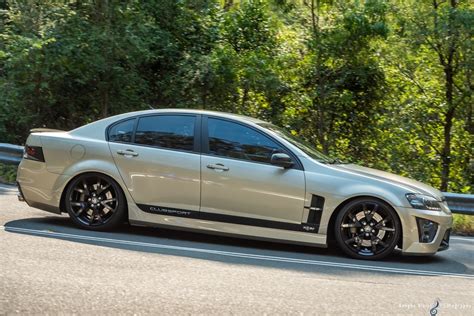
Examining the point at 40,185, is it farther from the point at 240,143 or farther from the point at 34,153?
the point at 240,143

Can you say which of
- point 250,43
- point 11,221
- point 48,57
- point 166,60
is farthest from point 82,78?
point 11,221

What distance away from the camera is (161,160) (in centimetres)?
810

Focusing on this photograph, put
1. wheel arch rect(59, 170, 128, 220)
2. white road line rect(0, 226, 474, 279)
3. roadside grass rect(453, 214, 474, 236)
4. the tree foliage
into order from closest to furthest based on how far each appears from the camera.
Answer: white road line rect(0, 226, 474, 279) < wheel arch rect(59, 170, 128, 220) < roadside grass rect(453, 214, 474, 236) < the tree foliage

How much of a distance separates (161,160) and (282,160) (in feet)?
4.59

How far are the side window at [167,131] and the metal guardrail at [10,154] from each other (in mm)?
4822

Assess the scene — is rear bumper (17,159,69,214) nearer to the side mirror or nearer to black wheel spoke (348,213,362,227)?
the side mirror

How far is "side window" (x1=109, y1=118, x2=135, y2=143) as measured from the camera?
8.41 meters

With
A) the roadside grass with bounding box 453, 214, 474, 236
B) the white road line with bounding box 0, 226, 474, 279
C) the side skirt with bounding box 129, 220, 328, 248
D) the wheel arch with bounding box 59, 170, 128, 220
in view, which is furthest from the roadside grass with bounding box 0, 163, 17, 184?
the roadside grass with bounding box 453, 214, 474, 236

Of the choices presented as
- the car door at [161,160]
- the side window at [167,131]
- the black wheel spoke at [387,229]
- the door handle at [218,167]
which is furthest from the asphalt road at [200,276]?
the side window at [167,131]

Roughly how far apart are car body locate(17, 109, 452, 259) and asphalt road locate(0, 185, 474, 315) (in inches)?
10.9

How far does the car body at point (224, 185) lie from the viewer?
7.68 meters

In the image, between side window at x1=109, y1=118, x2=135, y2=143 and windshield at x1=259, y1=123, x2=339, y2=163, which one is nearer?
windshield at x1=259, y1=123, x2=339, y2=163

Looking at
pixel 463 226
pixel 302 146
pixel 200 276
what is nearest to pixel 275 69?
pixel 463 226

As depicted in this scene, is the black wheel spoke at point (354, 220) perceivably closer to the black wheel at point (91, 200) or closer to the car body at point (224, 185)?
the car body at point (224, 185)
